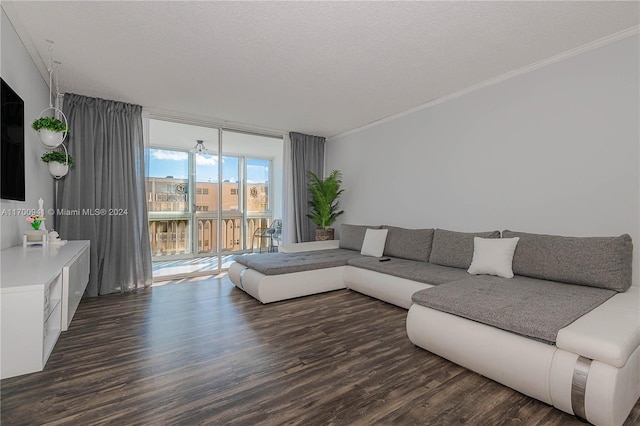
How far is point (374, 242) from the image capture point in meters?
4.29

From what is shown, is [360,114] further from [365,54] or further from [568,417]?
[568,417]

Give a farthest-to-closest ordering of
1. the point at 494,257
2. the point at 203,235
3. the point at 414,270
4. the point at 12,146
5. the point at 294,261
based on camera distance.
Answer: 1. the point at 203,235
2. the point at 294,261
3. the point at 414,270
4. the point at 494,257
5. the point at 12,146

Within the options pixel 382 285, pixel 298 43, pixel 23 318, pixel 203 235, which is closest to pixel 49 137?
pixel 23 318

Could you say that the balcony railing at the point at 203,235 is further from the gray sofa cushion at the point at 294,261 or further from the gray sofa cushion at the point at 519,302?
the gray sofa cushion at the point at 519,302

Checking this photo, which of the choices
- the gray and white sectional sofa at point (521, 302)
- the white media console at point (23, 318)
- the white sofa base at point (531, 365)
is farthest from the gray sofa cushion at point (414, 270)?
the white media console at point (23, 318)

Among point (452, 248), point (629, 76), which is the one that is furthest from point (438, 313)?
point (629, 76)

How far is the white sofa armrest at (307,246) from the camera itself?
15.0 ft

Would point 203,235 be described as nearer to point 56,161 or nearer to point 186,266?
point 186,266

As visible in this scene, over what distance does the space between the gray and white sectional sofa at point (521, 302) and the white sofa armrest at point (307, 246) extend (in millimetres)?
594

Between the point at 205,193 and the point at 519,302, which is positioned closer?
the point at 519,302

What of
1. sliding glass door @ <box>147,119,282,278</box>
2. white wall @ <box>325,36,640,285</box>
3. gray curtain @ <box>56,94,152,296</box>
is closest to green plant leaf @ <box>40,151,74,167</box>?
gray curtain @ <box>56,94,152,296</box>

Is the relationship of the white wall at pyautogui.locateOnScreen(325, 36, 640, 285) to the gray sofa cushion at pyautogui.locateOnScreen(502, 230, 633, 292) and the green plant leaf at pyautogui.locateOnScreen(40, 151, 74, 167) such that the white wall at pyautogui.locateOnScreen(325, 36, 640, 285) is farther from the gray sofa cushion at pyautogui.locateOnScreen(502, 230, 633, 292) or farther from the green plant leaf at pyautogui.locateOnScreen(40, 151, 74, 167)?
the green plant leaf at pyautogui.locateOnScreen(40, 151, 74, 167)

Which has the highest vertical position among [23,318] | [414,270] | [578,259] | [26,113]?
[26,113]

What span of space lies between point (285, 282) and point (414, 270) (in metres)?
1.48
